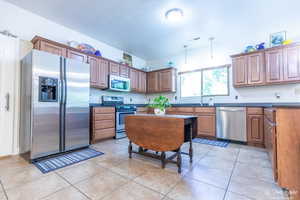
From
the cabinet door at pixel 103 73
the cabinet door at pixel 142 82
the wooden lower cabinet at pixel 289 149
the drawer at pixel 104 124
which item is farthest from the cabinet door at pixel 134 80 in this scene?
the wooden lower cabinet at pixel 289 149

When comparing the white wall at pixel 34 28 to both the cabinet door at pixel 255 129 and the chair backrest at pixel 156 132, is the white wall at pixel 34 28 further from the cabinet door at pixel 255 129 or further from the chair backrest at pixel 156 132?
the cabinet door at pixel 255 129

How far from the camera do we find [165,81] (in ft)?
16.2

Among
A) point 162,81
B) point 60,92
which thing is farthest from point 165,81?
point 60,92

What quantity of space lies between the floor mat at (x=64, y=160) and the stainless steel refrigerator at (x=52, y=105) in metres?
0.12

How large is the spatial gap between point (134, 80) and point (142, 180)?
11.6 feet

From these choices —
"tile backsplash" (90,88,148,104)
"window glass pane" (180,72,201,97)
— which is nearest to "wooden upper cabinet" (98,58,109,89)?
"tile backsplash" (90,88,148,104)

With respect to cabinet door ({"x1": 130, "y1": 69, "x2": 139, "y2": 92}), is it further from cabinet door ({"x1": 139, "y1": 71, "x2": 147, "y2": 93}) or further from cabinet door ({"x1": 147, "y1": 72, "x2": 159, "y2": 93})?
cabinet door ({"x1": 147, "y1": 72, "x2": 159, "y2": 93})

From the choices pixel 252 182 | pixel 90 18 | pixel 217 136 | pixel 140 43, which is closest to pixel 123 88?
pixel 140 43

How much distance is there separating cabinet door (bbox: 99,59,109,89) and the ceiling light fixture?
6.50ft

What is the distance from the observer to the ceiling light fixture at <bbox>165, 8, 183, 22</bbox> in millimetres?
2609

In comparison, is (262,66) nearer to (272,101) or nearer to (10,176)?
(272,101)

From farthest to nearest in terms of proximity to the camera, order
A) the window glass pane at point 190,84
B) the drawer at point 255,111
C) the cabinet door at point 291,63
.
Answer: the window glass pane at point 190,84
the drawer at point 255,111
the cabinet door at point 291,63

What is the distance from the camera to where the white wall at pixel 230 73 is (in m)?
3.25

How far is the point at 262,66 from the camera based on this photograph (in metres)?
3.27
